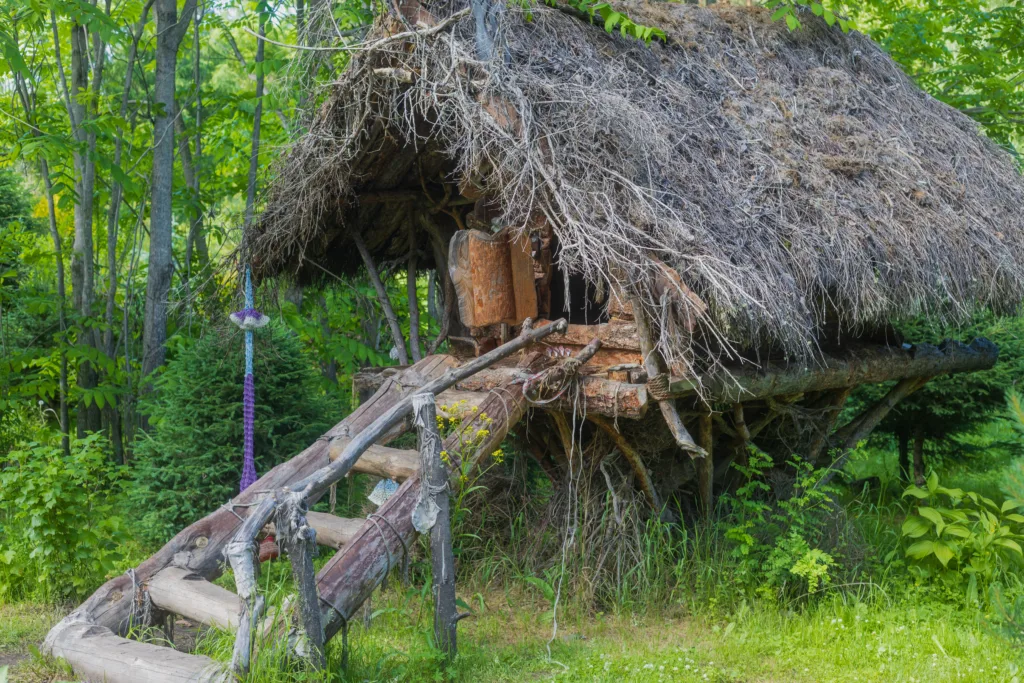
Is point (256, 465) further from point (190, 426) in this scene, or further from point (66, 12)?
point (66, 12)

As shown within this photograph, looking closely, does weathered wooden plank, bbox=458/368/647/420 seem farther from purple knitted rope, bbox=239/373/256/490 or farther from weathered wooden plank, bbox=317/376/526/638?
purple knitted rope, bbox=239/373/256/490

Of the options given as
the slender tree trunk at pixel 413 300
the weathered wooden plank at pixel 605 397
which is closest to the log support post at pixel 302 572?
the weathered wooden plank at pixel 605 397

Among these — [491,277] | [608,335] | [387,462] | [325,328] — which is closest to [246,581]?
[387,462]

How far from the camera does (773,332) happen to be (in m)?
4.67

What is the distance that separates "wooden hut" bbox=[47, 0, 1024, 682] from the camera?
4.55 m

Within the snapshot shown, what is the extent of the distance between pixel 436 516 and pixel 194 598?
50.2 inches

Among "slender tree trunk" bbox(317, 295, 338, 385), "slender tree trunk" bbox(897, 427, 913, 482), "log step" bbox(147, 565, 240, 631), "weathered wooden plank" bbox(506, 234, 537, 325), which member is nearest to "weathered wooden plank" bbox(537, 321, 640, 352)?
"weathered wooden plank" bbox(506, 234, 537, 325)

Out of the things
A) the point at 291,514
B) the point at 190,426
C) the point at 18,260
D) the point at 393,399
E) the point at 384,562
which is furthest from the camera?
the point at 18,260

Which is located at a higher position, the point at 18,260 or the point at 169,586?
the point at 18,260

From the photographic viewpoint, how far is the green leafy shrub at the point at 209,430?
6941 millimetres

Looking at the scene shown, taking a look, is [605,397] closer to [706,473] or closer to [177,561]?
[706,473]

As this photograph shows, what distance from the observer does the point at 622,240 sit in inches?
177

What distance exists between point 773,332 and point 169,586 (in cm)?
336

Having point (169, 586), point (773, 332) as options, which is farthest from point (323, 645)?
point (773, 332)
